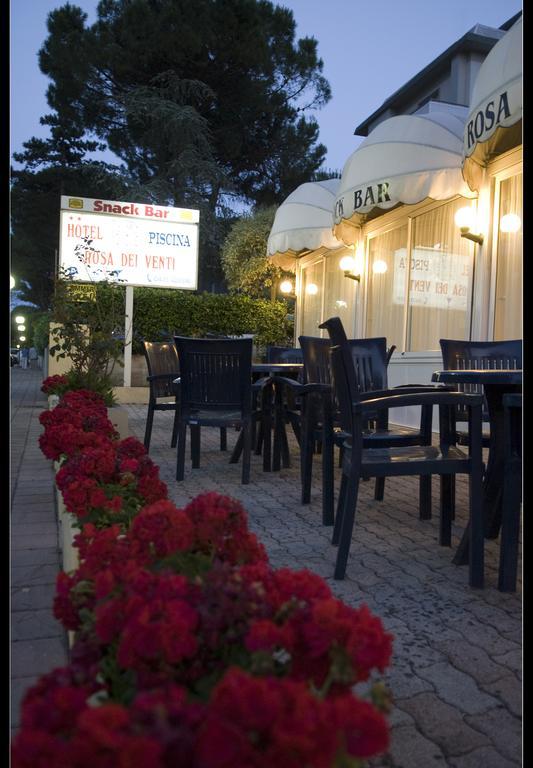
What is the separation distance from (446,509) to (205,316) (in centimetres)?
953

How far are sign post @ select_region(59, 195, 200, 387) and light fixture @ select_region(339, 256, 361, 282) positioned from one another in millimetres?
3194

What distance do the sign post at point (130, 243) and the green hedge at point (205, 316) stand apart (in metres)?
0.70

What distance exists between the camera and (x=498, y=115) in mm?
4480

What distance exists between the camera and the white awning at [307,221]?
9.23 m

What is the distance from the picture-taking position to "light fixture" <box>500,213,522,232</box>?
223 inches

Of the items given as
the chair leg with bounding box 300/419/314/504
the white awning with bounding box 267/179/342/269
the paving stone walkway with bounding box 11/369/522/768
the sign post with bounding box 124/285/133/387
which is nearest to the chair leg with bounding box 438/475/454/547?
the paving stone walkway with bounding box 11/369/522/768

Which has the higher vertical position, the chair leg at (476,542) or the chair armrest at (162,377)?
the chair armrest at (162,377)

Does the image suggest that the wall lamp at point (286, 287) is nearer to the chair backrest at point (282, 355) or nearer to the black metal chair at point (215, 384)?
the chair backrest at point (282, 355)

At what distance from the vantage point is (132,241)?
10680 millimetres

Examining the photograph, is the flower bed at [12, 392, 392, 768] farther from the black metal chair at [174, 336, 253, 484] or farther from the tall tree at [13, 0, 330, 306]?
the tall tree at [13, 0, 330, 306]

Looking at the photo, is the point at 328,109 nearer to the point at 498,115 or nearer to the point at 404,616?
the point at 498,115

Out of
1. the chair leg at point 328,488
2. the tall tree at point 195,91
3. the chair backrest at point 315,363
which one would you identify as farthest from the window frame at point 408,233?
the tall tree at point 195,91

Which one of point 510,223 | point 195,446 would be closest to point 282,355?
point 195,446

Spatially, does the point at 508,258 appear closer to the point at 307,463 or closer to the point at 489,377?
the point at 307,463
